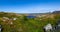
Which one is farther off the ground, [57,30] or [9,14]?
[9,14]

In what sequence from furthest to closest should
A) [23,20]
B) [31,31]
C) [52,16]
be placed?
1. [52,16]
2. [23,20]
3. [31,31]

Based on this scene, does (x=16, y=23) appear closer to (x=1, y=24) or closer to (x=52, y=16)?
(x=1, y=24)

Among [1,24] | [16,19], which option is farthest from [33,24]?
[1,24]

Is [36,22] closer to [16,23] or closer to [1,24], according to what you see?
[16,23]

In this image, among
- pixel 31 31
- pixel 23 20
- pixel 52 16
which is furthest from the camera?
pixel 52 16

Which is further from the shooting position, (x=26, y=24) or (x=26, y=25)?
(x=26, y=24)

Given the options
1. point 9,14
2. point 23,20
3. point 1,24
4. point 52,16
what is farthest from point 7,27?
point 52,16

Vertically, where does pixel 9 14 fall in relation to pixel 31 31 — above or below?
above

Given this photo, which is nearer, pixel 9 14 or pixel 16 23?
pixel 16 23

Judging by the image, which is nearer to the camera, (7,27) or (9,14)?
(7,27)
